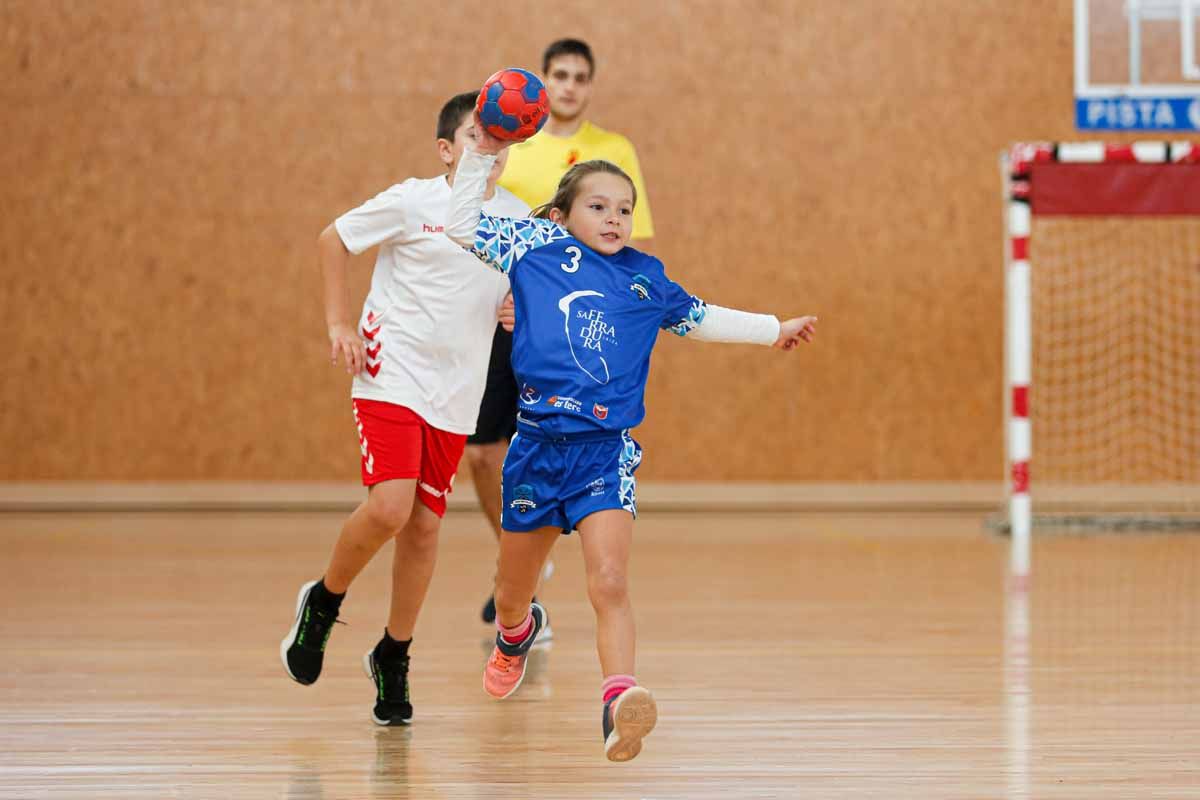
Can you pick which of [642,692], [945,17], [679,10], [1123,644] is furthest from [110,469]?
[642,692]

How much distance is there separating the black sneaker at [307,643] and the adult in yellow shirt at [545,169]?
1059 millimetres

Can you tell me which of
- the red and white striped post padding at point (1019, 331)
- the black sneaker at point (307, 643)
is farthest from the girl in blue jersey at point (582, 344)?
the red and white striped post padding at point (1019, 331)

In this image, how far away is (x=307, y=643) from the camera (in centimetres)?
303

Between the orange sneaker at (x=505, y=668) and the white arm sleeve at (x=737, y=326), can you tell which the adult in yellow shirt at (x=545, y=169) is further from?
the white arm sleeve at (x=737, y=326)

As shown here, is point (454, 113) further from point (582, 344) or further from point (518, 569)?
point (518, 569)

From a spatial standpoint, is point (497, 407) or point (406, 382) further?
point (497, 407)

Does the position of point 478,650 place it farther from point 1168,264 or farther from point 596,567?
point 1168,264

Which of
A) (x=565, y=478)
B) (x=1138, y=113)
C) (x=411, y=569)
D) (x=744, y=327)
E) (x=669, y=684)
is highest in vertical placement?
(x=1138, y=113)

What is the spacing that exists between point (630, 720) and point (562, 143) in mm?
2312

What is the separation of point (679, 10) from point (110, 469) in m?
4.34

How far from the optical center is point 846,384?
27.9ft

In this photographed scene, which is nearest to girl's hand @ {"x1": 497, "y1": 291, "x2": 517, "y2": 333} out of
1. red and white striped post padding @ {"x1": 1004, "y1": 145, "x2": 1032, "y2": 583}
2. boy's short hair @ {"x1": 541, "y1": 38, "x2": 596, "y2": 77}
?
boy's short hair @ {"x1": 541, "y1": 38, "x2": 596, "y2": 77}

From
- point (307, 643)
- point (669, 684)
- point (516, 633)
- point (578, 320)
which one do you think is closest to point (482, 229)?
point (578, 320)

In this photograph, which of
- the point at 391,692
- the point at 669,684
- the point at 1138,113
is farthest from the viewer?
the point at 1138,113
